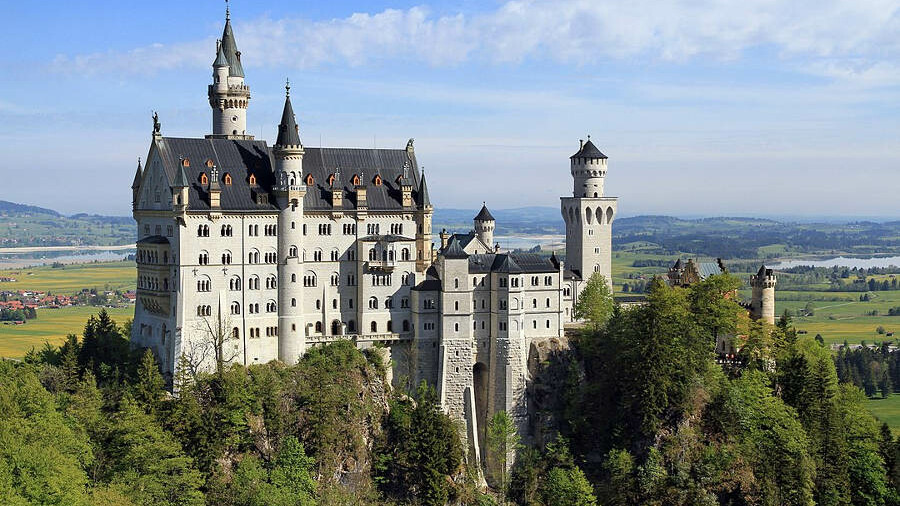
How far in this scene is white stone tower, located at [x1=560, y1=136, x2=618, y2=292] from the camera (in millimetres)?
117688

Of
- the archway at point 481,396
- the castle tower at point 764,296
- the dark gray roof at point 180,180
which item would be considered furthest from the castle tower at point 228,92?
the castle tower at point 764,296

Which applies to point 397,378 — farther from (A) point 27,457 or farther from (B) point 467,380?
(A) point 27,457

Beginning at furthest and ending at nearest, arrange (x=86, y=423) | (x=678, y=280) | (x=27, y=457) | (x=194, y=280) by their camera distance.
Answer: (x=678, y=280) → (x=194, y=280) → (x=86, y=423) → (x=27, y=457)

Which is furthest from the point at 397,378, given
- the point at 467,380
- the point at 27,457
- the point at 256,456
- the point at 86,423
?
the point at 27,457

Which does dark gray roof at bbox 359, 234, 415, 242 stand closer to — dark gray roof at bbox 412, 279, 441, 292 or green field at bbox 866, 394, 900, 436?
dark gray roof at bbox 412, 279, 441, 292

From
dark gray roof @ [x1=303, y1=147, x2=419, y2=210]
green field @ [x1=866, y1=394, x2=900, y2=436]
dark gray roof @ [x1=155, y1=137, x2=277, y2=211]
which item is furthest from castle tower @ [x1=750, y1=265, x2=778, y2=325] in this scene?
dark gray roof @ [x1=155, y1=137, x2=277, y2=211]

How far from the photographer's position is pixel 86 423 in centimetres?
8944

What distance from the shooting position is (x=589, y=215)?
4653 inches

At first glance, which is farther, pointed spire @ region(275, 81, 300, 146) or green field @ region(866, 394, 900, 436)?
green field @ region(866, 394, 900, 436)

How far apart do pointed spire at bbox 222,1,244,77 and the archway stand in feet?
125

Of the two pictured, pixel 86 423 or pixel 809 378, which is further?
pixel 809 378

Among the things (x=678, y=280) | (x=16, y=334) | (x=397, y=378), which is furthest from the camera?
(x=16, y=334)

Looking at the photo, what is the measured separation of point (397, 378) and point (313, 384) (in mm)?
10832

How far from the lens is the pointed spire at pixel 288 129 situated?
102m
